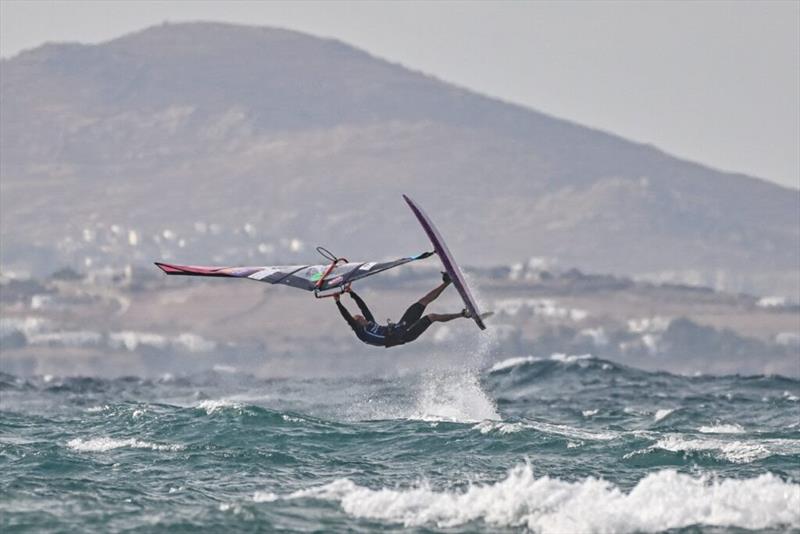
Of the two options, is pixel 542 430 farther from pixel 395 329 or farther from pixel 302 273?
pixel 302 273

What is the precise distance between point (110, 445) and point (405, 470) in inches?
337

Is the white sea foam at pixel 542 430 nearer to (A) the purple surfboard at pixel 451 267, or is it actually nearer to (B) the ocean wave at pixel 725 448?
(B) the ocean wave at pixel 725 448

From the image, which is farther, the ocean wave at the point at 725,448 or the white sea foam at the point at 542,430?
the white sea foam at the point at 542,430

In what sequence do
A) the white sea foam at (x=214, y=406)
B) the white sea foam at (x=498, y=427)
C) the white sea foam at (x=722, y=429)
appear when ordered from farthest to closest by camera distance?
the white sea foam at (x=722, y=429) < the white sea foam at (x=214, y=406) < the white sea foam at (x=498, y=427)

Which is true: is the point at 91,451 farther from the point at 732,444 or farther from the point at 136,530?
the point at 732,444

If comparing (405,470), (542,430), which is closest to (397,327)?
(405,470)

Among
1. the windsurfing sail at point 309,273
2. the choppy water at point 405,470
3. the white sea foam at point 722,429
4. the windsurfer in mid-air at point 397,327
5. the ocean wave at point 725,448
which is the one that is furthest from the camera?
the white sea foam at point 722,429

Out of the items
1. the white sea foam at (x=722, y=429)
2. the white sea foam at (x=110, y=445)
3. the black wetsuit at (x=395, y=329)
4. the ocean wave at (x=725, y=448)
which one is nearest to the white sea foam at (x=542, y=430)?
the ocean wave at (x=725, y=448)

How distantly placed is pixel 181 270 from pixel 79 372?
165950mm

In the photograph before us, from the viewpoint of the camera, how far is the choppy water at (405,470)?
99.1 ft

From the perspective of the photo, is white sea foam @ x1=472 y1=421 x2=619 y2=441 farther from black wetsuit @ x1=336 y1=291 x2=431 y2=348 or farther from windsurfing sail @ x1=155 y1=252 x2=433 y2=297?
windsurfing sail @ x1=155 y1=252 x2=433 y2=297

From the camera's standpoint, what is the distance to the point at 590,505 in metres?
30.2

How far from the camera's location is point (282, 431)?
145ft

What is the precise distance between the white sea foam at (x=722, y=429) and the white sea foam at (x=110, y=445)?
15.5 metres
